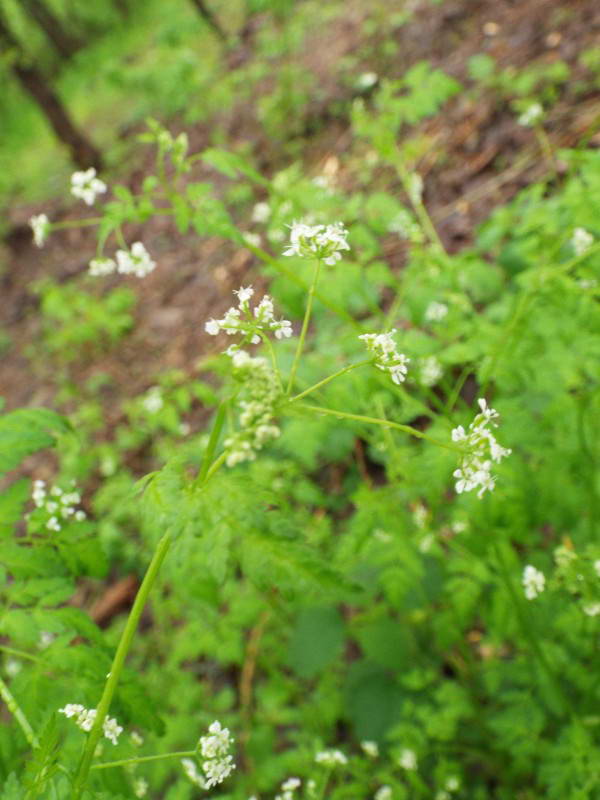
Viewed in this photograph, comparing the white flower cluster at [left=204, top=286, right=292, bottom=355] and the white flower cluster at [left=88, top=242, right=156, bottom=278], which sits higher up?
the white flower cluster at [left=204, top=286, right=292, bottom=355]

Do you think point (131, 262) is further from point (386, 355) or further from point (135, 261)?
point (386, 355)

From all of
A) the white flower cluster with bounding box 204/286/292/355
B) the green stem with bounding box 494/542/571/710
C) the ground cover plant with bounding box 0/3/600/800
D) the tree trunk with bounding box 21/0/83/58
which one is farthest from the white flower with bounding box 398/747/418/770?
the tree trunk with bounding box 21/0/83/58

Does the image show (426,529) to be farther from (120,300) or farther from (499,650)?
(120,300)

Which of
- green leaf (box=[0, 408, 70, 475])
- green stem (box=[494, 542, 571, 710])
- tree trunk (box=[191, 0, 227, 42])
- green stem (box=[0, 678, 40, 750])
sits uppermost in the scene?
green leaf (box=[0, 408, 70, 475])

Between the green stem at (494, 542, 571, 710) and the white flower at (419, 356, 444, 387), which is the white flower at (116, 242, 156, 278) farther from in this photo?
the green stem at (494, 542, 571, 710)

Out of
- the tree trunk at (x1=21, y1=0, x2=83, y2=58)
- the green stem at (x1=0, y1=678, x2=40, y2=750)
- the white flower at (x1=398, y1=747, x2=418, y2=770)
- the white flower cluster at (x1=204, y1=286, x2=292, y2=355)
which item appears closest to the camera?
the white flower cluster at (x1=204, y1=286, x2=292, y2=355)

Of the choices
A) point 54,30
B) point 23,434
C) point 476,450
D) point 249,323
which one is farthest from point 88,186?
point 54,30

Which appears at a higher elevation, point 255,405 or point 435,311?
point 255,405
